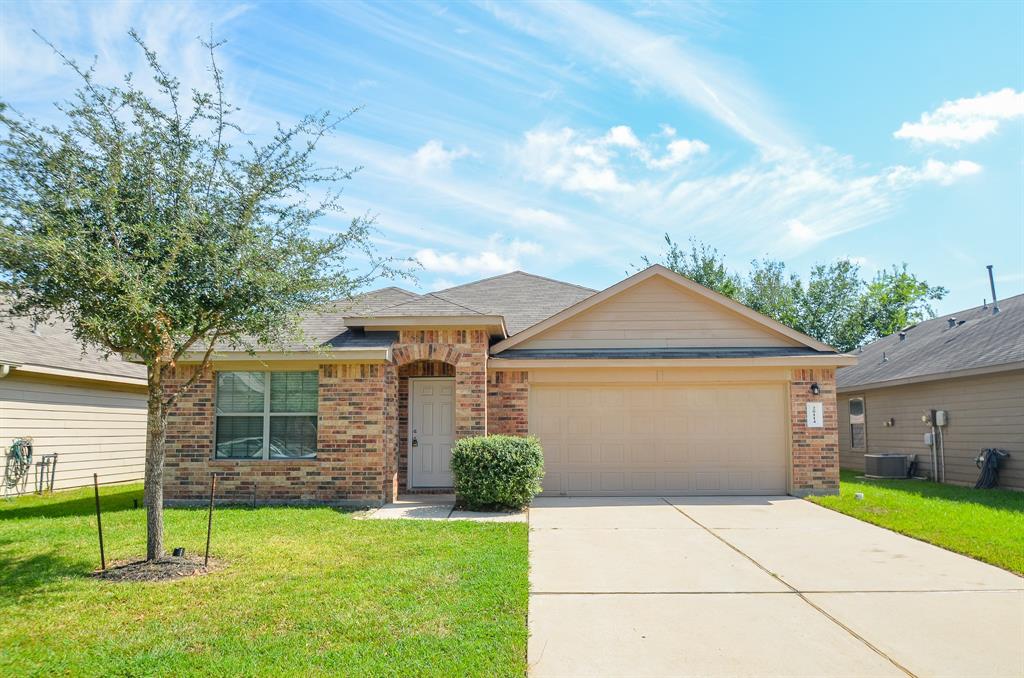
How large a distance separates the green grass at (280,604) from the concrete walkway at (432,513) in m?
0.81

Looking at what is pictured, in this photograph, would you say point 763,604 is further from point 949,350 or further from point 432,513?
point 949,350

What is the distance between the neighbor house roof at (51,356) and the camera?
39.5 ft

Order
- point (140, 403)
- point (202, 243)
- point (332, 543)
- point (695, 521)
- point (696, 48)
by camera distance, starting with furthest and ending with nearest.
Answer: point (140, 403) → point (696, 48) → point (695, 521) → point (332, 543) → point (202, 243)

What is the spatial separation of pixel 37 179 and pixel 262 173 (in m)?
1.94

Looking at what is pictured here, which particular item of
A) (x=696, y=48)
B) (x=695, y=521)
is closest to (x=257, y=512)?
(x=695, y=521)

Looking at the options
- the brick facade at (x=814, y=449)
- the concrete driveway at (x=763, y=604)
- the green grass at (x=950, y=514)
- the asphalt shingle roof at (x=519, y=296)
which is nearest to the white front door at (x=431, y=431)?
the asphalt shingle roof at (x=519, y=296)

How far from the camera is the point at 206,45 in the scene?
6.90 meters

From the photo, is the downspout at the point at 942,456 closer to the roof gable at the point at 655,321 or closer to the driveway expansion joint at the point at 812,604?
the roof gable at the point at 655,321

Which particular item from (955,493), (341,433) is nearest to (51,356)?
(341,433)

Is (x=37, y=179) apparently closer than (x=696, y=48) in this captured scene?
Yes

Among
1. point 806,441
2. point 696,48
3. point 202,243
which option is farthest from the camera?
point 806,441

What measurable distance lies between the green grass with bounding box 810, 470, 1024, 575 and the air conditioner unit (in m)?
1.35

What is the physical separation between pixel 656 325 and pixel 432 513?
5.50m

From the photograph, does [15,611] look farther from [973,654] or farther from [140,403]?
[140,403]
